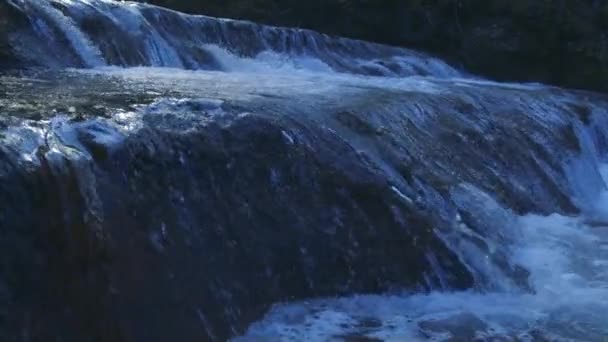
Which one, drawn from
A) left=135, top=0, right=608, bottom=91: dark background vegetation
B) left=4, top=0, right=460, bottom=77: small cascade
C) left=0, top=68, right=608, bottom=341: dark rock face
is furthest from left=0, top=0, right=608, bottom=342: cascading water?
left=135, top=0, right=608, bottom=91: dark background vegetation

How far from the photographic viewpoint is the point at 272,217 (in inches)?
216

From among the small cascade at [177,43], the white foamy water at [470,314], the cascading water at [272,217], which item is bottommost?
the white foamy water at [470,314]

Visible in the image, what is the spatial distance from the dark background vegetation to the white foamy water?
37.2 ft

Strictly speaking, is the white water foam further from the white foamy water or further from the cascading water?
the white foamy water

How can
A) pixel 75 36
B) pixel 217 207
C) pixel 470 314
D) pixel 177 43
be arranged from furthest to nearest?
pixel 177 43 < pixel 75 36 < pixel 470 314 < pixel 217 207

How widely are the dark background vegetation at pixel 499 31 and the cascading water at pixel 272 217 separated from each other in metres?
8.66

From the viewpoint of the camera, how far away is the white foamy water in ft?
16.5

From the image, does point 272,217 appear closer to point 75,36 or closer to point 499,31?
point 75,36

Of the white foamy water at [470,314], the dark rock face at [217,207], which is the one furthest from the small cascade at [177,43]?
the white foamy water at [470,314]

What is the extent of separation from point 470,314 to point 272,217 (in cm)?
128

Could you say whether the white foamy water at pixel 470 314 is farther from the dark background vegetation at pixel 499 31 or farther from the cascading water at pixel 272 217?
the dark background vegetation at pixel 499 31

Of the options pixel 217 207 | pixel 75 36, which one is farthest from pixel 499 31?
pixel 217 207

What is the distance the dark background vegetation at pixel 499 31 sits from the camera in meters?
17.2

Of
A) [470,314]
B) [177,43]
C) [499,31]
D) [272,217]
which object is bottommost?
[470,314]
